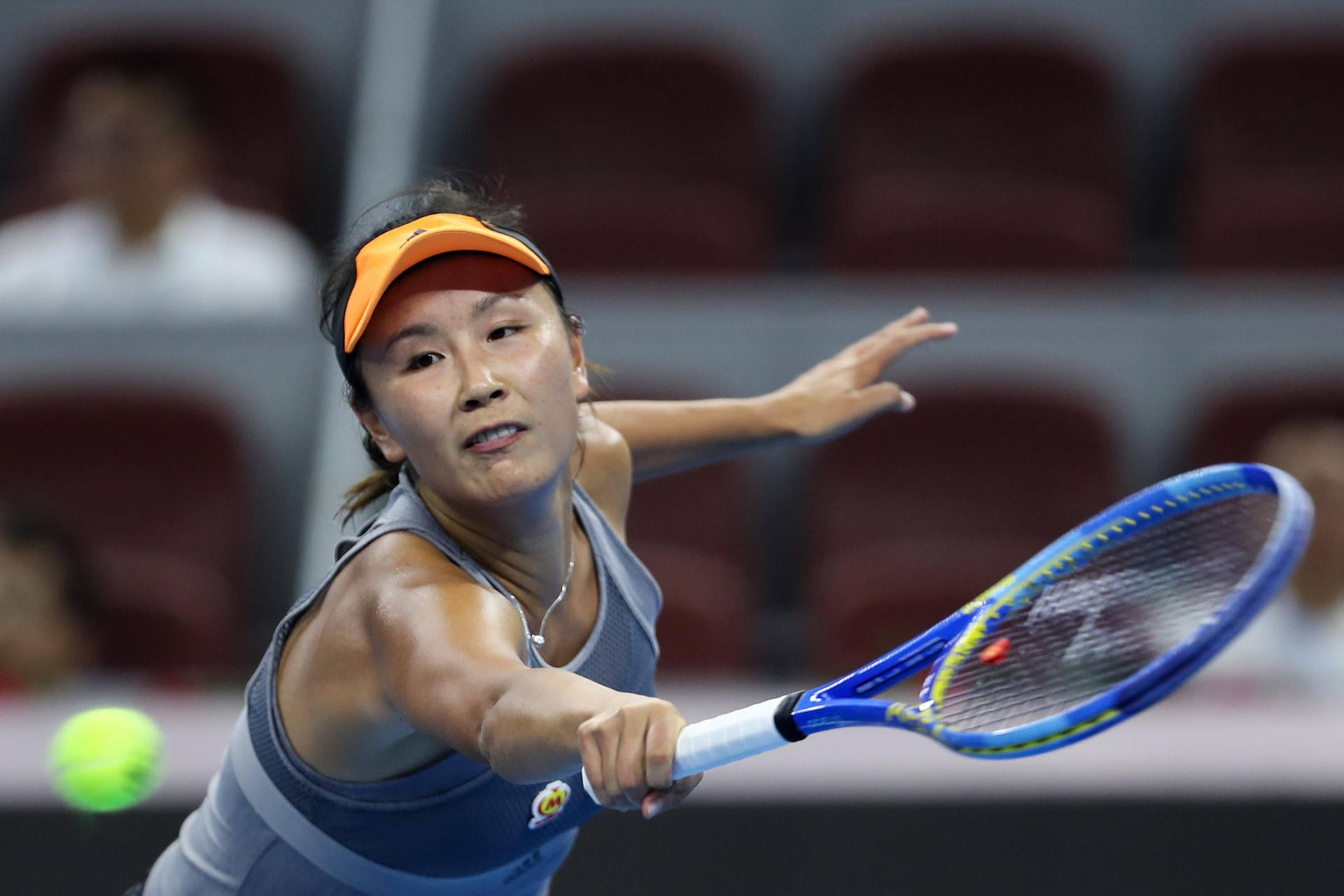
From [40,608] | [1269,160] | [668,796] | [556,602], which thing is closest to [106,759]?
[40,608]

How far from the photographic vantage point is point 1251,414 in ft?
15.6

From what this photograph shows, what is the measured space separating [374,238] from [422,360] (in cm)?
19

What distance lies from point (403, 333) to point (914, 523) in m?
3.07

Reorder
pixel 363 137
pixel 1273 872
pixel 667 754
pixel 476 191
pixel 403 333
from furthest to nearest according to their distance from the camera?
pixel 363 137
pixel 1273 872
pixel 476 191
pixel 403 333
pixel 667 754

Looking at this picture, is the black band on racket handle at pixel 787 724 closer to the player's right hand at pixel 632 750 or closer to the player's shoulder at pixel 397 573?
the player's right hand at pixel 632 750

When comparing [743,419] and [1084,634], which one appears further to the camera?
[743,419]

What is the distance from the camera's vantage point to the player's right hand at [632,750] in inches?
61.4

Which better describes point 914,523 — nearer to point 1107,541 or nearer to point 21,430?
point 21,430

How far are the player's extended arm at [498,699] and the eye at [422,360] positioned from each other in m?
0.21

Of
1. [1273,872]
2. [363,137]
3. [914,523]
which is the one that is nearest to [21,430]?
[363,137]

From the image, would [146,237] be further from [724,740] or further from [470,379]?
[724,740]

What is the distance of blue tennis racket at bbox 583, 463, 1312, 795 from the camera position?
5.28 ft

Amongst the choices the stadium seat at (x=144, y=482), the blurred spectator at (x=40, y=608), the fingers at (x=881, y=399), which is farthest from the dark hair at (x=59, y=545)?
the fingers at (x=881, y=399)

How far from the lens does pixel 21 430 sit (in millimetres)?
4852
